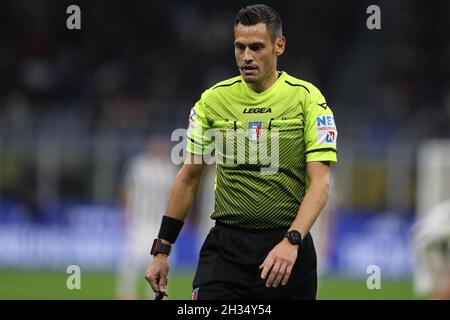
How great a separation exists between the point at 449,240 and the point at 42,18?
16309 millimetres

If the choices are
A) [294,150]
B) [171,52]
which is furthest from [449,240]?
[171,52]

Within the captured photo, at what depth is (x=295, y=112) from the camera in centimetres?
633

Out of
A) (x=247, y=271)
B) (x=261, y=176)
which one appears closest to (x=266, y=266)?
(x=247, y=271)

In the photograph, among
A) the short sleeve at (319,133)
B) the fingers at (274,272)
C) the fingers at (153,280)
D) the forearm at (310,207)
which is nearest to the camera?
the fingers at (274,272)

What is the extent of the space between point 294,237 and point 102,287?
10.9m

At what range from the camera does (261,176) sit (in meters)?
6.34

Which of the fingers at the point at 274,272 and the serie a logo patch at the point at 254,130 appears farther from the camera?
the serie a logo patch at the point at 254,130

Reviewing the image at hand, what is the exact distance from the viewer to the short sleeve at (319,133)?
20.4ft

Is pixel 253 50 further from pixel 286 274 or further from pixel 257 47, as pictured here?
pixel 286 274

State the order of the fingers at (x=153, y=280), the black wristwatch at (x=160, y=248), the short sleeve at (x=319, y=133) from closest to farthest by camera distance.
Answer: the short sleeve at (x=319, y=133) < the fingers at (x=153, y=280) < the black wristwatch at (x=160, y=248)

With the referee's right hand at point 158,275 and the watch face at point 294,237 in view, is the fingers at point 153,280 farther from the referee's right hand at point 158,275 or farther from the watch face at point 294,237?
the watch face at point 294,237

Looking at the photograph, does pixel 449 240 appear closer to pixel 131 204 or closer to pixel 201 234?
pixel 131 204

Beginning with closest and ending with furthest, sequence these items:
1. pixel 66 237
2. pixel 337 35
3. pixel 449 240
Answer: pixel 449 240 < pixel 66 237 < pixel 337 35

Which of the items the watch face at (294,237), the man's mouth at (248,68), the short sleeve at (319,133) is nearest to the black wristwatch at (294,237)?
the watch face at (294,237)
